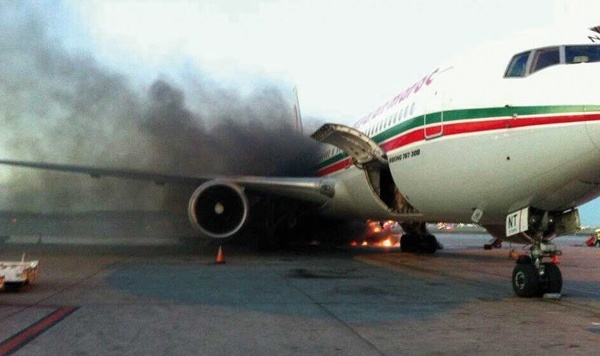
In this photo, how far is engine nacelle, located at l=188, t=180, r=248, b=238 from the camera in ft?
51.5

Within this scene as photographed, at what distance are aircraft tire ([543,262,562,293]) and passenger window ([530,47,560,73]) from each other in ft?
9.14

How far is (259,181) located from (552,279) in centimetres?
923

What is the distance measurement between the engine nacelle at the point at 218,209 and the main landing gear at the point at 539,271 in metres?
8.29

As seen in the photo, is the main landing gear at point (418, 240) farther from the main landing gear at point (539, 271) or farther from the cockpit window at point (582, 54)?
the cockpit window at point (582, 54)

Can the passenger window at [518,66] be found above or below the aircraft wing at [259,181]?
above

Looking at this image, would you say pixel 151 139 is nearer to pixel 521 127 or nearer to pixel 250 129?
pixel 250 129

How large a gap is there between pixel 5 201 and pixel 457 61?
1968 centimetres

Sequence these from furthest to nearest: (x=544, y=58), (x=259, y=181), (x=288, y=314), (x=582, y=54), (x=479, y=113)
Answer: (x=259, y=181) < (x=479, y=113) < (x=544, y=58) < (x=582, y=54) < (x=288, y=314)

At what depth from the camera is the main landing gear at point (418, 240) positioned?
19.1 meters

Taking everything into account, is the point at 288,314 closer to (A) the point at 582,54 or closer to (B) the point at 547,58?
(B) the point at 547,58

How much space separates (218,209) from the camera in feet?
54.4

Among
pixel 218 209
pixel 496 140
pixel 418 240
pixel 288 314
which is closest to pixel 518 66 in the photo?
pixel 496 140

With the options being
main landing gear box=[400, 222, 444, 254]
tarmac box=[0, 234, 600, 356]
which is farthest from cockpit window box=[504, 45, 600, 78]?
main landing gear box=[400, 222, 444, 254]

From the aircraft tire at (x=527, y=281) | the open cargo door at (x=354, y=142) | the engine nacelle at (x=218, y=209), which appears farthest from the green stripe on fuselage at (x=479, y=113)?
the engine nacelle at (x=218, y=209)
